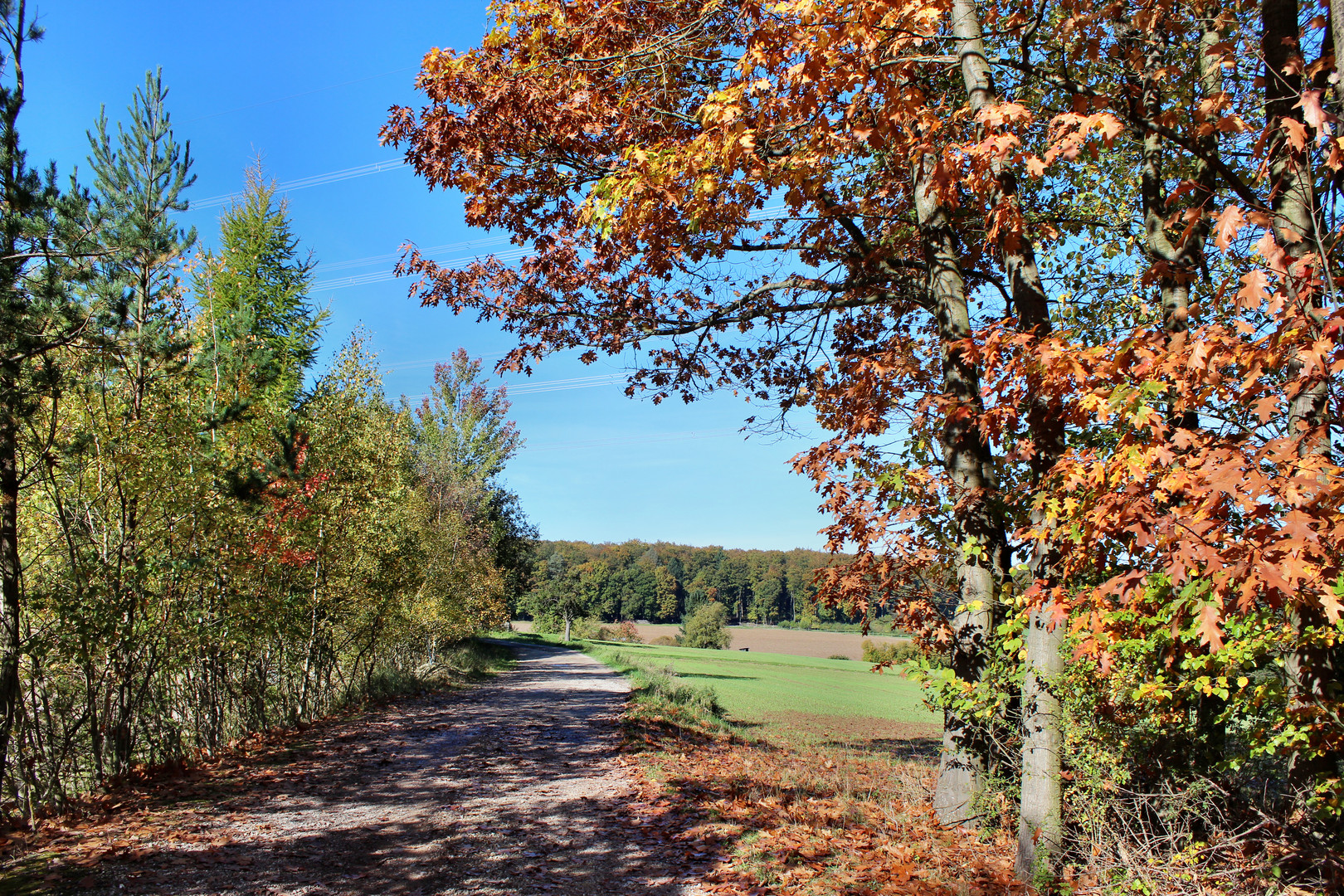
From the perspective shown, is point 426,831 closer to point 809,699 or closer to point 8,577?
point 8,577

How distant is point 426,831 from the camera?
20.7ft

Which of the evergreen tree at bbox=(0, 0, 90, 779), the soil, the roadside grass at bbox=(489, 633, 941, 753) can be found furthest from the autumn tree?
the soil

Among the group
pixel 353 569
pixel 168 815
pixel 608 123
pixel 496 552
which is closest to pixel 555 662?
pixel 496 552

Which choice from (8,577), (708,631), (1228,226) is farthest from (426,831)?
(708,631)

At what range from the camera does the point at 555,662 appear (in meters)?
31.4

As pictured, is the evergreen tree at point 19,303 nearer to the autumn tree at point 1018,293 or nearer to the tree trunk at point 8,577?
the tree trunk at point 8,577

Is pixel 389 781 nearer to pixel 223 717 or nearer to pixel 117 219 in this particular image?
pixel 223 717

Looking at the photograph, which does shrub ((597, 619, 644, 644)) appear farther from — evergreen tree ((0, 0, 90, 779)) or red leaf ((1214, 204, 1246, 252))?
red leaf ((1214, 204, 1246, 252))

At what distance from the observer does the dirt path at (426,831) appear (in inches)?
202

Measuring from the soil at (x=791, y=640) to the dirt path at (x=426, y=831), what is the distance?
53079 mm

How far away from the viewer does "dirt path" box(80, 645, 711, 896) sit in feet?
16.9

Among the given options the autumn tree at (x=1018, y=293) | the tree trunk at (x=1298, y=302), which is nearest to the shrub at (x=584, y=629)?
the autumn tree at (x=1018, y=293)

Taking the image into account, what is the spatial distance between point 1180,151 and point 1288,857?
6592mm

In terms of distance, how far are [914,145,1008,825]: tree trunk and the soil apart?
54042 mm
